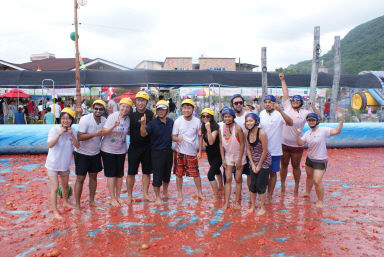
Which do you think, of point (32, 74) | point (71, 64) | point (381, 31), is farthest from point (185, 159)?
point (381, 31)

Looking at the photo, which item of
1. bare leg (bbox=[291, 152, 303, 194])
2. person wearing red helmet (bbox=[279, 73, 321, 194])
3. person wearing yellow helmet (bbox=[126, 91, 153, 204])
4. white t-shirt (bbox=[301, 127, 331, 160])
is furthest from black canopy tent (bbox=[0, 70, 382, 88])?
white t-shirt (bbox=[301, 127, 331, 160])

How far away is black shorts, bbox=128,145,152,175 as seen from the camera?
596cm

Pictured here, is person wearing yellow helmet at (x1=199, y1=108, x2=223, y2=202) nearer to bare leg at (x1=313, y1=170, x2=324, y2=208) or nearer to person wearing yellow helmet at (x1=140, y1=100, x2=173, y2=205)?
person wearing yellow helmet at (x1=140, y1=100, x2=173, y2=205)

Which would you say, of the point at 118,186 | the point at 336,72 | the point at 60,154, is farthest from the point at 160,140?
the point at 336,72

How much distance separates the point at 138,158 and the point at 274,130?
249 cm

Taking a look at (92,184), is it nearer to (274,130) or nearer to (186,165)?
(186,165)

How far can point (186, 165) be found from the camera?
6098mm

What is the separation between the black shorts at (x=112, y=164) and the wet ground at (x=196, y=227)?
622 mm

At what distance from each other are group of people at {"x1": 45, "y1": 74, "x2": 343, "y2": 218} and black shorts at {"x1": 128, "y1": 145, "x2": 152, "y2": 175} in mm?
18

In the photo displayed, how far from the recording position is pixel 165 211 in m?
5.62

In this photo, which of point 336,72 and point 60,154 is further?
point 336,72

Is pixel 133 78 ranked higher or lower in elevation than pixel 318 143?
higher

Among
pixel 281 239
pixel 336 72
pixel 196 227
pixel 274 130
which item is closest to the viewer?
pixel 281 239

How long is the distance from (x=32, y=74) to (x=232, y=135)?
14.1 m
